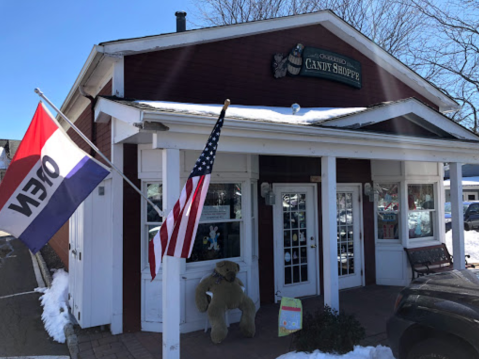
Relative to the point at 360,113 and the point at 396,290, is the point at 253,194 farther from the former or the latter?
the point at 396,290

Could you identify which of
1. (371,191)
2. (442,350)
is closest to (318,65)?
(371,191)

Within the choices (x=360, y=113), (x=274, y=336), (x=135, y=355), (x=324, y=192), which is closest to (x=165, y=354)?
(x=135, y=355)

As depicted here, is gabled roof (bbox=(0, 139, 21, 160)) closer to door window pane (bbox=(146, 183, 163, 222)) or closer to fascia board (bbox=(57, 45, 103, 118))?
fascia board (bbox=(57, 45, 103, 118))

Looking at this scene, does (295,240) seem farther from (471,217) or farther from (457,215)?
(471,217)

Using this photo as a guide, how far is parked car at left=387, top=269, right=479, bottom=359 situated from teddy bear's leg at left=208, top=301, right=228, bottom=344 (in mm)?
2089

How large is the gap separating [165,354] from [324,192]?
2829 mm

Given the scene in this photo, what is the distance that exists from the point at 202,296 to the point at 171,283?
1.32 metres

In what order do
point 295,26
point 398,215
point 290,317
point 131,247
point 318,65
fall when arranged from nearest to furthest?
point 290,317 < point 131,247 < point 295,26 < point 318,65 < point 398,215

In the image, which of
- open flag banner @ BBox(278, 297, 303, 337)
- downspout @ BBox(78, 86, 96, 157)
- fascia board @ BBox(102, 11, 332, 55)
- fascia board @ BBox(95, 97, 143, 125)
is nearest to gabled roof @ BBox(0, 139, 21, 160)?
downspout @ BBox(78, 86, 96, 157)

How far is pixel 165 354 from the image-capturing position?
3.71 m

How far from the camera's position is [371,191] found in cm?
761

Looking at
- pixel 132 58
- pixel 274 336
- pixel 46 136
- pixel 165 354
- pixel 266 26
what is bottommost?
pixel 274 336

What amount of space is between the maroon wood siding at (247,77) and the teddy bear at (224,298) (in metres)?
2.81

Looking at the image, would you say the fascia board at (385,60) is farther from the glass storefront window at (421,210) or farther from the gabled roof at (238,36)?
the glass storefront window at (421,210)
